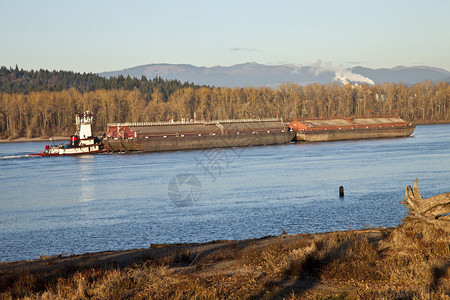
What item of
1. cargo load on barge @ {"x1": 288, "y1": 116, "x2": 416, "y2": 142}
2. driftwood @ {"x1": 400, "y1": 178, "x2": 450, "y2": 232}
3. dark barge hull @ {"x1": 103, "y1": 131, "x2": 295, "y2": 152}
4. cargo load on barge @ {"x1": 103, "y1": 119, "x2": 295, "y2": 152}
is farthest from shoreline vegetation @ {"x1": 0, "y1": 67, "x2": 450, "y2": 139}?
driftwood @ {"x1": 400, "y1": 178, "x2": 450, "y2": 232}

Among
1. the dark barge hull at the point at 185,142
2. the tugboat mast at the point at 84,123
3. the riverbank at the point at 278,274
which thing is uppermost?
the tugboat mast at the point at 84,123

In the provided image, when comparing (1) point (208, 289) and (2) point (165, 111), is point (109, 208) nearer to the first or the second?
(1) point (208, 289)

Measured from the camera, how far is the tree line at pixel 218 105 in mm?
137625

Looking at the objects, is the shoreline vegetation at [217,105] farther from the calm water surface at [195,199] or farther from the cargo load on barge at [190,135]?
the calm water surface at [195,199]

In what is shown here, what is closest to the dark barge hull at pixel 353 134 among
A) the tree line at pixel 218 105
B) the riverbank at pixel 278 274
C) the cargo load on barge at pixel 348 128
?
the cargo load on barge at pixel 348 128

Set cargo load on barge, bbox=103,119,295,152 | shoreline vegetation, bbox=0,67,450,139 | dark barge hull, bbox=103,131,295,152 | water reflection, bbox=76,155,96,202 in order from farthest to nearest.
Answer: shoreline vegetation, bbox=0,67,450,139
cargo load on barge, bbox=103,119,295,152
dark barge hull, bbox=103,131,295,152
water reflection, bbox=76,155,96,202

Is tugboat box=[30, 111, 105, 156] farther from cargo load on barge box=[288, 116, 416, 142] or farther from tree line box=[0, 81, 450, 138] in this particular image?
tree line box=[0, 81, 450, 138]

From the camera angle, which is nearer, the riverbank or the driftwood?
the riverbank

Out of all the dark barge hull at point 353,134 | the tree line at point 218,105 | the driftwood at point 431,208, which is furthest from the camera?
the tree line at point 218,105

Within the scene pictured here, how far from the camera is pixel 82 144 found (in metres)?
83.5

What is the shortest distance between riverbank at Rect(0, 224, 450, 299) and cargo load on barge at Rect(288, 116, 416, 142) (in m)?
90.1

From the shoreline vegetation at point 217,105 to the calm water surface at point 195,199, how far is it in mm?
65344

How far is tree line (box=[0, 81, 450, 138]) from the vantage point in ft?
452

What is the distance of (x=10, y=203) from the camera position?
37688 mm
